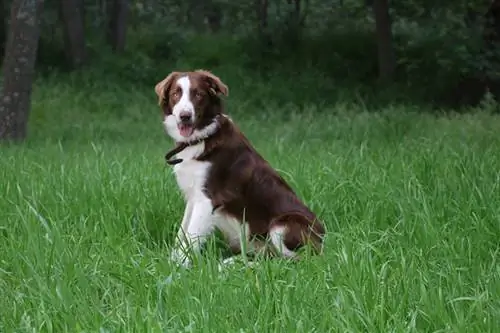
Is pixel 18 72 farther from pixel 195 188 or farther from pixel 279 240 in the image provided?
pixel 279 240

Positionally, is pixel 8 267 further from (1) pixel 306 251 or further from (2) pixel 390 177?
(2) pixel 390 177

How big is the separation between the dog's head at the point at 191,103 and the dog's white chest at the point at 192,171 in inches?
3.0

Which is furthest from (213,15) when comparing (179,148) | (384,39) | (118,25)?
(179,148)

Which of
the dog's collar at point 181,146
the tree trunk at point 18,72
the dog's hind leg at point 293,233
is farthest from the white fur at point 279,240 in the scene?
the tree trunk at point 18,72

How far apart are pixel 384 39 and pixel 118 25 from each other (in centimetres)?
726

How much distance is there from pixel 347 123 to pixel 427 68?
28.1ft

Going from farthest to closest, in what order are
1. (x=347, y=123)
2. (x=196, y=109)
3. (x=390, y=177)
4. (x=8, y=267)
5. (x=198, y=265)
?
(x=347, y=123)
(x=390, y=177)
(x=196, y=109)
(x=8, y=267)
(x=198, y=265)

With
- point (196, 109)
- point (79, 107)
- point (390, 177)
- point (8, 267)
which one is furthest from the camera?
point (79, 107)

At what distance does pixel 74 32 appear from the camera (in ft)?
65.3

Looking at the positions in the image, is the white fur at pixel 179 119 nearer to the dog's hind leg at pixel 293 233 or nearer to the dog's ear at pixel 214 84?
the dog's ear at pixel 214 84

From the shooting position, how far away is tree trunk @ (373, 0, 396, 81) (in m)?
19.4

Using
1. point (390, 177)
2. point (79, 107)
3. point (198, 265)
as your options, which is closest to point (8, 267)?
point (198, 265)

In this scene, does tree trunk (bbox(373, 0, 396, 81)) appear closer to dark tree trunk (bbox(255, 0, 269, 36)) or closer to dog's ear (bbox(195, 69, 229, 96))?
dark tree trunk (bbox(255, 0, 269, 36))

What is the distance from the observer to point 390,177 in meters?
5.89
